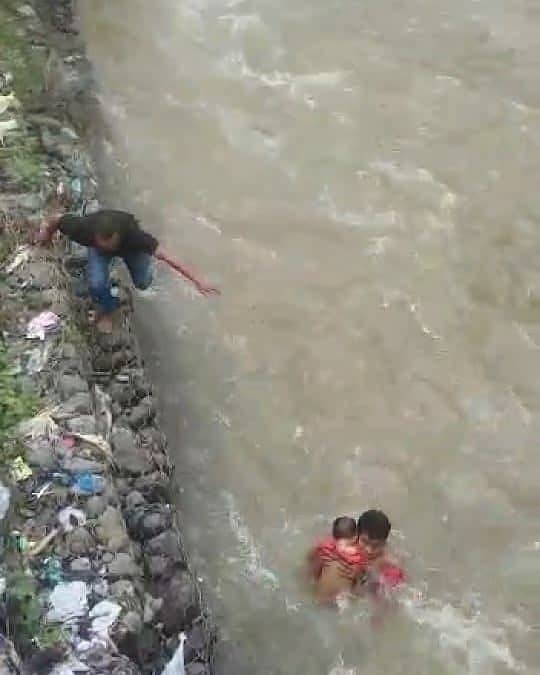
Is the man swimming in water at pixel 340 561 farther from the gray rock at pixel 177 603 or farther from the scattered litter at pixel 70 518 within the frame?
the scattered litter at pixel 70 518

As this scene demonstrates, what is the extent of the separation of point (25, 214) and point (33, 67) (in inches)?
79.3

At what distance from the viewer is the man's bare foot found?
19.9 ft

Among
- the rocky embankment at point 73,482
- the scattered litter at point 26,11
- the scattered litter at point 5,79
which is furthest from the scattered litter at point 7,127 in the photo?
the scattered litter at point 26,11

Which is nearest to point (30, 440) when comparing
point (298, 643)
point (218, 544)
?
point (218, 544)

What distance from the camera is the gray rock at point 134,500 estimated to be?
17.0ft

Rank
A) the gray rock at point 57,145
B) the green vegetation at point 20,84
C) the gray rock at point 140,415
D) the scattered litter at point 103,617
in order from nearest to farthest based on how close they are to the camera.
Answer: the scattered litter at point 103,617
the gray rock at point 140,415
the green vegetation at point 20,84
the gray rock at point 57,145

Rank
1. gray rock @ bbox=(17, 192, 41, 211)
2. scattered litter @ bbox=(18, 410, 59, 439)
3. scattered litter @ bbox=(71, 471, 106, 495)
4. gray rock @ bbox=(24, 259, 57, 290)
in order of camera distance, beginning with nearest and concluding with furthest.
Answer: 1. scattered litter @ bbox=(71, 471, 106, 495)
2. scattered litter @ bbox=(18, 410, 59, 439)
3. gray rock @ bbox=(24, 259, 57, 290)
4. gray rock @ bbox=(17, 192, 41, 211)

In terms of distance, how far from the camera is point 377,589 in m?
5.34

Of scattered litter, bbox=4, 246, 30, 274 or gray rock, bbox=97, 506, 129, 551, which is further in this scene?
scattered litter, bbox=4, 246, 30, 274

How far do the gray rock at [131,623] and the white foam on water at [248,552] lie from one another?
107 cm

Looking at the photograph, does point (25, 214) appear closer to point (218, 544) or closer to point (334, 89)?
point (218, 544)

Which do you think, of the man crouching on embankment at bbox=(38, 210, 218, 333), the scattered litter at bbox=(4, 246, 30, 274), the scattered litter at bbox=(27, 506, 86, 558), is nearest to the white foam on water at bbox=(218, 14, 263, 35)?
the man crouching on embankment at bbox=(38, 210, 218, 333)

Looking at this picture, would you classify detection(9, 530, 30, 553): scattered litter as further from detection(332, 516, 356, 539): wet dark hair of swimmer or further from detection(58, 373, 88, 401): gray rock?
detection(332, 516, 356, 539): wet dark hair of swimmer

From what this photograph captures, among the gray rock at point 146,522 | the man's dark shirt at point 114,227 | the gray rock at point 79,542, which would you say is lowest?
the gray rock at point 146,522
